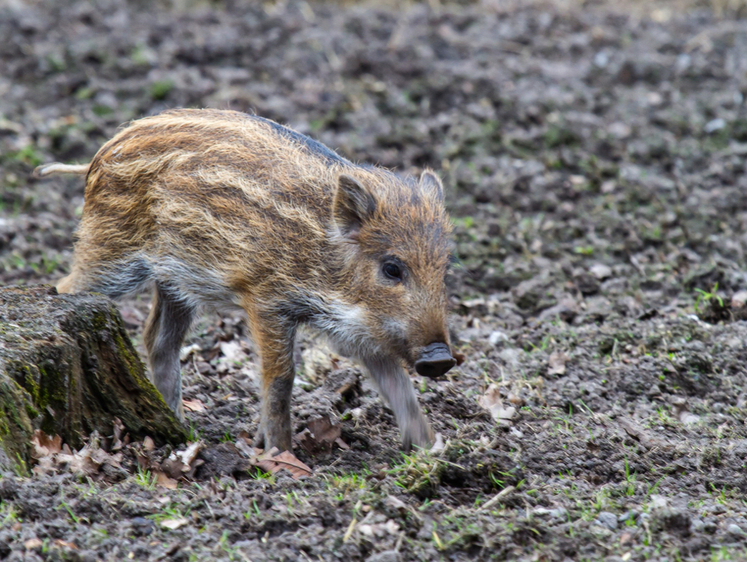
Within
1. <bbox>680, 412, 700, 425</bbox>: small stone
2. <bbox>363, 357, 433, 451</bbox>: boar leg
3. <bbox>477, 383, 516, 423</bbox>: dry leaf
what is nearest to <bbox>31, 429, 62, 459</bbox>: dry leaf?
<bbox>363, 357, 433, 451</bbox>: boar leg

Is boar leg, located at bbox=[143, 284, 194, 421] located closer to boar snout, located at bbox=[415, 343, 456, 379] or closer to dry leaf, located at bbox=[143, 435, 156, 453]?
dry leaf, located at bbox=[143, 435, 156, 453]

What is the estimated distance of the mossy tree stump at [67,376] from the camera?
3689mm

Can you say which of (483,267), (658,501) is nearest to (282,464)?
(658,501)

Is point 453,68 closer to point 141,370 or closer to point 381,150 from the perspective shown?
point 381,150

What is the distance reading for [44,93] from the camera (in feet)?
30.3

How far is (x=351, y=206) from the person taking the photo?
4.66 m

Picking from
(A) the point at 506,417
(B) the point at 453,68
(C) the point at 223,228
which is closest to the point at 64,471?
(C) the point at 223,228

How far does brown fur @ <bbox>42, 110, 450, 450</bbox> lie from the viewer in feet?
14.9

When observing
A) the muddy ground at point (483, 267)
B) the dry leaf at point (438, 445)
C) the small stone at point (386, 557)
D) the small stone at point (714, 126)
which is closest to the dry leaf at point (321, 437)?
the muddy ground at point (483, 267)

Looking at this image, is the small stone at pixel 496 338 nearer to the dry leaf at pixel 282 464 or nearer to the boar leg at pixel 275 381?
the boar leg at pixel 275 381

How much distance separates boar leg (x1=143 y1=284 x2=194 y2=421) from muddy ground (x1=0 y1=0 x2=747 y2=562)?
0.80ft

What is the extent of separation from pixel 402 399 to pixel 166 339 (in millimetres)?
1557

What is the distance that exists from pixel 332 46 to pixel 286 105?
1626mm

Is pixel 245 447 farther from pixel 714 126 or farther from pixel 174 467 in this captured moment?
pixel 714 126
